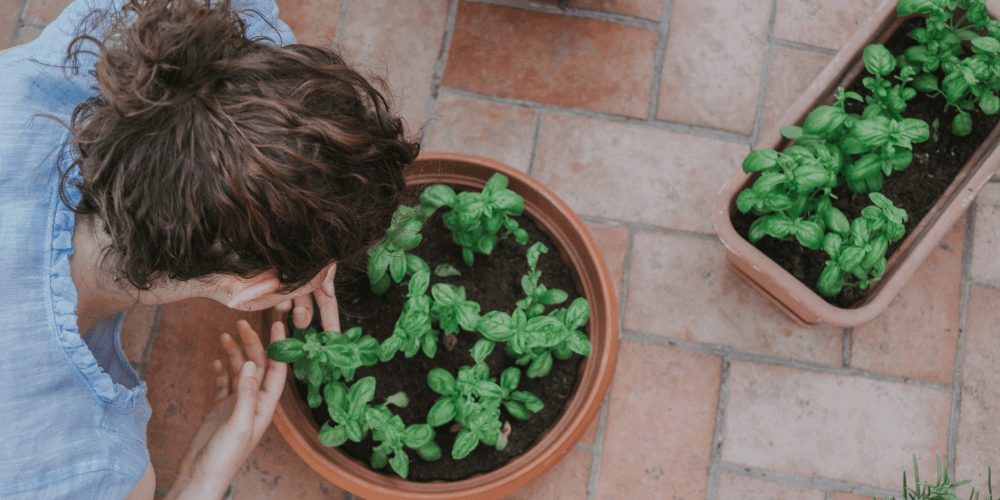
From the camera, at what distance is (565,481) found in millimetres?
1778

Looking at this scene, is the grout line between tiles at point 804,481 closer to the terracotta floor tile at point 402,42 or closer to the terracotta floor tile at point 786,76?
the terracotta floor tile at point 786,76

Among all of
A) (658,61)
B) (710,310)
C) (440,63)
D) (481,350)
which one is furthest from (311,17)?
(710,310)

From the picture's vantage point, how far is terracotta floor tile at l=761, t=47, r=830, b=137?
6.31 feet

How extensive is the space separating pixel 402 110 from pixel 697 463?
101 centimetres

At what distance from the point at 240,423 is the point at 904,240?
4.18ft

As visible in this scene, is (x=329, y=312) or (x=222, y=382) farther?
(x=222, y=382)

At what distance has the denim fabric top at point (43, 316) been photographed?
3.64ft

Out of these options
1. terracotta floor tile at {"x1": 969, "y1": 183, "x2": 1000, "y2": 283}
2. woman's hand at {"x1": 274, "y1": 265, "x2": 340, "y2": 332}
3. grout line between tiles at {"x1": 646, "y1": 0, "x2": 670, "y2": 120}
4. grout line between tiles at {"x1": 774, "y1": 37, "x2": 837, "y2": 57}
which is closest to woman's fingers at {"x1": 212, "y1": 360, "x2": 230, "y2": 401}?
woman's hand at {"x1": 274, "y1": 265, "x2": 340, "y2": 332}

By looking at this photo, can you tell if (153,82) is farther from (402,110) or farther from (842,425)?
(842,425)

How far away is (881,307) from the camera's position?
5.14 ft

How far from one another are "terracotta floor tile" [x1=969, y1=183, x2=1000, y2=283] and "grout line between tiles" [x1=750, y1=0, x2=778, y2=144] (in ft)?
1.66

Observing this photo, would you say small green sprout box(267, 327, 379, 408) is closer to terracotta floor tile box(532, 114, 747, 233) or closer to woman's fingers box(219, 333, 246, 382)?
woman's fingers box(219, 333, 246, 382)

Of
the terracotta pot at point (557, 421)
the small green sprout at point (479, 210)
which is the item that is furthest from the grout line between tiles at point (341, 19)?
the small green sprout at point (479, 210)

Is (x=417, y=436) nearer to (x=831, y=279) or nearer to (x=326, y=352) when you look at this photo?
(x=326, y=352)
